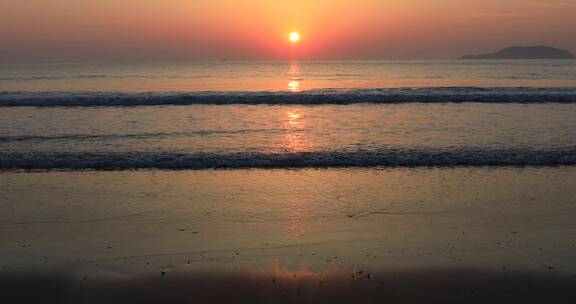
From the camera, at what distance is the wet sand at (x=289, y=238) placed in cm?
457

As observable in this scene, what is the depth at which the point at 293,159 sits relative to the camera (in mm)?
10273

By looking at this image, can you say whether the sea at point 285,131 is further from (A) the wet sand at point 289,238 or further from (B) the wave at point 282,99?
(A) the wet sand at point 289,238

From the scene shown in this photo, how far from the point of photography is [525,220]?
639 cm

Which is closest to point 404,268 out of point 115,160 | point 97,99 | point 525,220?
point 525,220

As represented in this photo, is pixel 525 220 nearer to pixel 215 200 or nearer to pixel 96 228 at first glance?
pixel 215 200

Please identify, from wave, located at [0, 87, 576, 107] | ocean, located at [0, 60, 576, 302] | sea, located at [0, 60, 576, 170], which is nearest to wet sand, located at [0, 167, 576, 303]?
ocean, located at [0, 60, 576, 302]

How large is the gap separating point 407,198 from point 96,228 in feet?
14.3

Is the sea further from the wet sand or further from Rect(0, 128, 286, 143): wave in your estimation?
the wet sand

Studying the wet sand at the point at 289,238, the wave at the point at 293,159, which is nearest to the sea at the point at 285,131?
the wave at the point at 293,159

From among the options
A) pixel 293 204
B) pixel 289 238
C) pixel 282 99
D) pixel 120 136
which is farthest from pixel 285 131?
pixel 282 99

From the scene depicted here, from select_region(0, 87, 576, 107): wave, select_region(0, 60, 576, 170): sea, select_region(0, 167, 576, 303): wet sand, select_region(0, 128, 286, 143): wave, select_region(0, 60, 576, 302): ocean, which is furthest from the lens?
select_region(0, 87, 576, 107): wave

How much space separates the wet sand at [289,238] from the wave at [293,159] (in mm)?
981

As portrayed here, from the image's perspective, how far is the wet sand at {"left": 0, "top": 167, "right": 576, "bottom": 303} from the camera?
457cm

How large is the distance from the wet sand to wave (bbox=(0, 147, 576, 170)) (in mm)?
981
